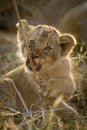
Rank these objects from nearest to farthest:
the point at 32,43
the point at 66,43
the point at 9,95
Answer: the point at 32,43
the point at 66,43
the point at 9,95

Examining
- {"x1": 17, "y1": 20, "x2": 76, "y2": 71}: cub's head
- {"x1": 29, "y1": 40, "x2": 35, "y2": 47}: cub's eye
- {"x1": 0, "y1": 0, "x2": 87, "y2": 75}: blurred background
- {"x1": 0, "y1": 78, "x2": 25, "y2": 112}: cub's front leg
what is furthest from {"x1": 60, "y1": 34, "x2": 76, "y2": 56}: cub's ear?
{"x1": 0, "y1": 0, "x2": 87, "y2": 75}: blurred background

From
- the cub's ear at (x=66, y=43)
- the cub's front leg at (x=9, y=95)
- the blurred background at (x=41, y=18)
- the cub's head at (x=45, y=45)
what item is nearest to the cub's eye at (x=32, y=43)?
the cub's head at (x=45, y=45)

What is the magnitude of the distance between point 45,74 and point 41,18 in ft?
18.5

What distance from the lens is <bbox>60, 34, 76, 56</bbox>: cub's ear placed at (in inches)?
291

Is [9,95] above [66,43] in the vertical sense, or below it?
below

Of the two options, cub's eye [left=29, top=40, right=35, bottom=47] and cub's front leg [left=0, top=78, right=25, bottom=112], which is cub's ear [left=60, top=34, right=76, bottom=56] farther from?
cub's front leg [left=0, top=78, right=25, bottom=112]

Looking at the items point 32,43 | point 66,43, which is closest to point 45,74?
point 66,43

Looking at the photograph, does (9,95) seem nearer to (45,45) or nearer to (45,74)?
(45,74)

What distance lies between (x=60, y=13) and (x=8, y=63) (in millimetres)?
2872

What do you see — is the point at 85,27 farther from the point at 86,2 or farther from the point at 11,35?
the point at 11,35

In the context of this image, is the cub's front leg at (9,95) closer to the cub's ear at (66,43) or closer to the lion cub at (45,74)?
the lion cub at (45,74)

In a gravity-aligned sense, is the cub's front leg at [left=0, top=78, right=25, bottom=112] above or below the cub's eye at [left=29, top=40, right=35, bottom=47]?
below

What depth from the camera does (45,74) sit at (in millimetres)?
7449

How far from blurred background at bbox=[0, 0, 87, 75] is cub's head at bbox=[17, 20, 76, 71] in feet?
6.15
